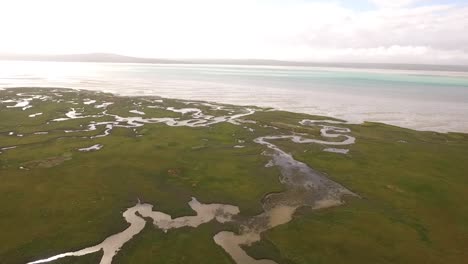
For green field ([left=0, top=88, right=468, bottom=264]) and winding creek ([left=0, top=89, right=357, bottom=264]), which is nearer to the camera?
green field ([left=0, top=88, right=468, bottom=264])

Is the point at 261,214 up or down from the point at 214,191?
down

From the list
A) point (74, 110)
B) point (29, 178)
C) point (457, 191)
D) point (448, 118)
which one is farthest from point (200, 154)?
point (448, 118)

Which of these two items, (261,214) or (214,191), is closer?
(261,214)

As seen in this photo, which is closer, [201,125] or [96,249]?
[96,249]

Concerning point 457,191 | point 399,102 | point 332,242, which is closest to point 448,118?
point 399,102

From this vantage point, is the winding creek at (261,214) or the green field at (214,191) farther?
the winding creek at (261,214)

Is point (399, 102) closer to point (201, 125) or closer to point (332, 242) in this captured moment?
point (201, 125)

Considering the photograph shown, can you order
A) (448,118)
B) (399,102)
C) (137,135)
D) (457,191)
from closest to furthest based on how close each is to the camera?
(457,191), (137,135), (448,118), (399,102)

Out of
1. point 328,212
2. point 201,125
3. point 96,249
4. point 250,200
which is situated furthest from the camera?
point 201,125
